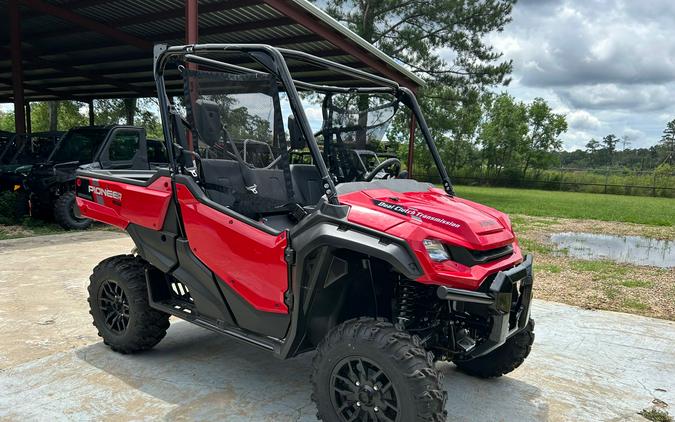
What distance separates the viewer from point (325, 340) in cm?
261

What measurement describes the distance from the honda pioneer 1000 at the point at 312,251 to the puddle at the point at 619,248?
601 cm

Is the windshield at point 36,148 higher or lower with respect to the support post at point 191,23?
lower

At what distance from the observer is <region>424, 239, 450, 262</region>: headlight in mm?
2396

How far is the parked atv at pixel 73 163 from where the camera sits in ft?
30.2

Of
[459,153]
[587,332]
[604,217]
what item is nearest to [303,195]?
[587,332]

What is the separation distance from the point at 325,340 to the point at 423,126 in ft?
5.82

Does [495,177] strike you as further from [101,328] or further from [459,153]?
[101,328]

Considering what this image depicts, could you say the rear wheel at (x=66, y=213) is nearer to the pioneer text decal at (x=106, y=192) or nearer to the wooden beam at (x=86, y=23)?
the wooden beam at (x=86, y=23)

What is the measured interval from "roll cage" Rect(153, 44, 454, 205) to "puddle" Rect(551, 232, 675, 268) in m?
5.97

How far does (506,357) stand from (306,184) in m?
1.76

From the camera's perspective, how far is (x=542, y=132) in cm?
4934

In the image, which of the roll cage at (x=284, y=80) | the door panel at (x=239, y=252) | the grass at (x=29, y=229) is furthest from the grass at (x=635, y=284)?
the grass at (x=29, y=229)

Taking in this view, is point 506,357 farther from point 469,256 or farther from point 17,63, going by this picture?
point 17,63

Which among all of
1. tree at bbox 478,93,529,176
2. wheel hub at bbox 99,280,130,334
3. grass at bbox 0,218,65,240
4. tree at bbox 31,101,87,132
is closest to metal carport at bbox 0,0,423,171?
grass at bbox 0,218,65,240
